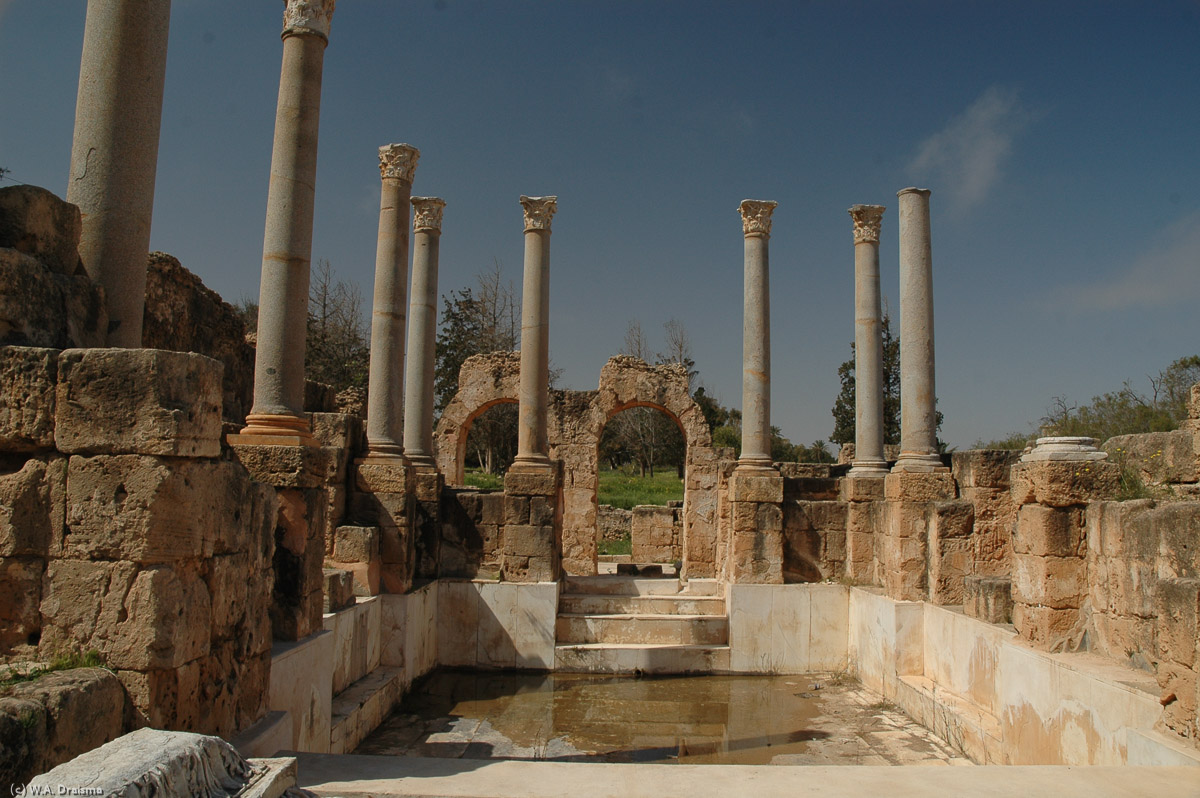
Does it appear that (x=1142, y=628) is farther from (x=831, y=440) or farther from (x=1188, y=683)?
(x=831, y=440)

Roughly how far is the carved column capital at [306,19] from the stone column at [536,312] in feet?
15.9

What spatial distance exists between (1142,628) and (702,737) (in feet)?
13.0

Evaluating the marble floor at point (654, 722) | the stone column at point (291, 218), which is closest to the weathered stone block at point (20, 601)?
the marble floor at point (654, 722)

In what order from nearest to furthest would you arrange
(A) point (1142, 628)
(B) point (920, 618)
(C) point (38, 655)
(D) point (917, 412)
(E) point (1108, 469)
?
(C) point (38, 655), (A) point (1142, 628), (E) point (1108, 469), (B) point (920, 618), (D) point (917, 412)

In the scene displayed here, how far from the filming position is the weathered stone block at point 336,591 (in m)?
8.26

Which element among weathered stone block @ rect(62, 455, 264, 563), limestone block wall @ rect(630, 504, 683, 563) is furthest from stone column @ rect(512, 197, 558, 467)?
weathered stone block @ rect(62, 455, 264, 563)

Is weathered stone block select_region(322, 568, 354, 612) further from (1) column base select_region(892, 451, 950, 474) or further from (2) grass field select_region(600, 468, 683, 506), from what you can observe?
(2) grass field select_region(600, 468, 683, 506)

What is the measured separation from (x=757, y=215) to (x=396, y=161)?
209 inches

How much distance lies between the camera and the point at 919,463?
34.2 feet

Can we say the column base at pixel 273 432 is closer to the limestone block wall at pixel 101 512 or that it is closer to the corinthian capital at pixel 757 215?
the limestone block wall at pixel 101 512

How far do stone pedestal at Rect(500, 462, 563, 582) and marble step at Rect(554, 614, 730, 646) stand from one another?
0.71m

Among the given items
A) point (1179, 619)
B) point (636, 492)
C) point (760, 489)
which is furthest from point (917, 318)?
point (636, 492)

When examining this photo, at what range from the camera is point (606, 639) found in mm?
11266

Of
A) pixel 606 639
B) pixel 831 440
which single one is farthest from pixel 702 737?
pixel 831 440
